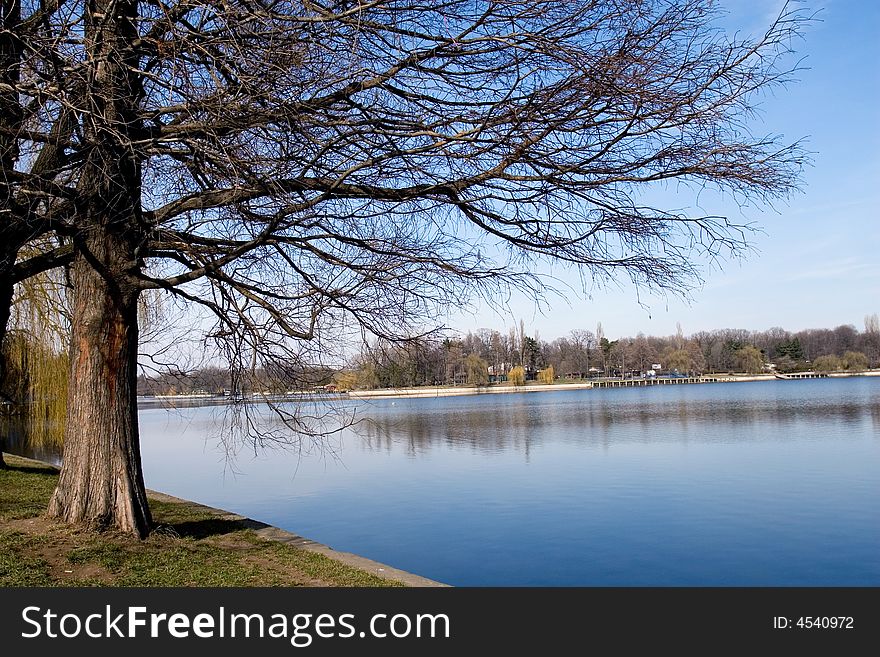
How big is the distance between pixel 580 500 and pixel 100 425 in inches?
434

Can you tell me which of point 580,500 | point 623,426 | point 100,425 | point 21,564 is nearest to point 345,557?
point 100,425

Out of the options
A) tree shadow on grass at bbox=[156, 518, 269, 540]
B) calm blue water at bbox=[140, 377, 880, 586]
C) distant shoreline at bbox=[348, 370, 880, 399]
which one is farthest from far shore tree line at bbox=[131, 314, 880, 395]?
tree shadow on grass at bbox=[156, 518, 269, 540]

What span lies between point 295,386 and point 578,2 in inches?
200

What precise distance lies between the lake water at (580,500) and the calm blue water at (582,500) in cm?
5

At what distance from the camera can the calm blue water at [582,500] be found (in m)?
11.6

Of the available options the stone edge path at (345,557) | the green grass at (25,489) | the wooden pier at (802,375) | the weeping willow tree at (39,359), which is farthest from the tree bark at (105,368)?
the wooden pier at (802,375)

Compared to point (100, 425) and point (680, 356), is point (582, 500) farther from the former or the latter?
point (680, 356)

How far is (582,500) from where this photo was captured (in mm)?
16500

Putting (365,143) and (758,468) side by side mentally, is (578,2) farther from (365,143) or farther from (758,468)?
(758,468)

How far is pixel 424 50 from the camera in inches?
282

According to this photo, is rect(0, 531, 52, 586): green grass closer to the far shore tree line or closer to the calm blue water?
the calm blue water

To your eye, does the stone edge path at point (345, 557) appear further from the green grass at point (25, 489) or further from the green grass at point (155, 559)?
the green grass at point (25, 489)

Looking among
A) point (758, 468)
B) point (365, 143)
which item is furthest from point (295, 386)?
point (758, 468)

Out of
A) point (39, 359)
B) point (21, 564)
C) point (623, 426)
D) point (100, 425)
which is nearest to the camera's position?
point (21, 564)
